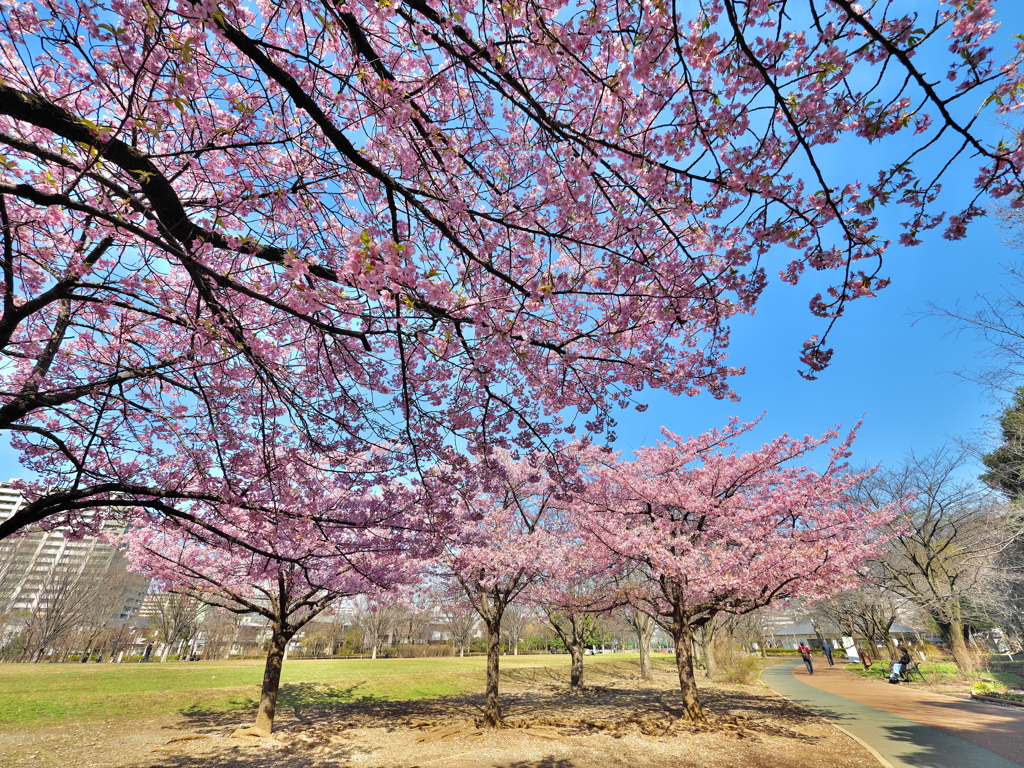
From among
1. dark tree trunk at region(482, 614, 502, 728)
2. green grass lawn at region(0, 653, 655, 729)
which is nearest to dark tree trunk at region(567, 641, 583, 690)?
green grass lawn at region(0, 653, 655, 729)

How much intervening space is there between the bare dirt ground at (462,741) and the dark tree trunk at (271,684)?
459mm

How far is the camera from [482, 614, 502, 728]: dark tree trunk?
10336 mm

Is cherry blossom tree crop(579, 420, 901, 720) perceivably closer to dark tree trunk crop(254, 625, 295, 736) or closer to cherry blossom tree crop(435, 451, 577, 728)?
cherry blossom tree crop(435, 451, 577, 728)

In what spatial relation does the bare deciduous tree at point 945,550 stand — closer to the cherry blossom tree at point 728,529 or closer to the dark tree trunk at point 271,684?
the cherry blossom tree at point 728,529

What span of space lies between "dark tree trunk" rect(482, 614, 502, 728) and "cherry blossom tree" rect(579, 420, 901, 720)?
3.52 m

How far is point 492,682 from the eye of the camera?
10672 millimetres

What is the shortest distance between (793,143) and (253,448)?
26.1 ft

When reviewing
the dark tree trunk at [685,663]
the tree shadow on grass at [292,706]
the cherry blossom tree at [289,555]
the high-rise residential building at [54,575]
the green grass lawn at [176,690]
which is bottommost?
the tree shadow on grass at [292,706]

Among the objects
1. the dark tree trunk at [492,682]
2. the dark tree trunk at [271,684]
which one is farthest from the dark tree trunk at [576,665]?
the dark tree trunk at [271,684]

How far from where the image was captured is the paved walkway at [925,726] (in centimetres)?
736

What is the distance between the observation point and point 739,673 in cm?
2064

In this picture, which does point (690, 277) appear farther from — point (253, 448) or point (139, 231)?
point (253, 448)

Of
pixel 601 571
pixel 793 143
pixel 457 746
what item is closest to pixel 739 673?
pixel 601 571

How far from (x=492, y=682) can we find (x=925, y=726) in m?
9.77
